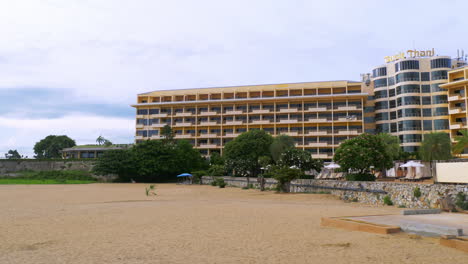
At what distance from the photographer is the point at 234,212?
796 inches

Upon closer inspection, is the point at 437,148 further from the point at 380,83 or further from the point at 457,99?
the point at 380,83

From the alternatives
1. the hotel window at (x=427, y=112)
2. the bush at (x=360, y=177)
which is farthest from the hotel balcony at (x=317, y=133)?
the bush at (x=360, y=177)

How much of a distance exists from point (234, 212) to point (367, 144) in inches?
664

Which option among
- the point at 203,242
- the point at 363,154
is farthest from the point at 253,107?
the point at 203,242

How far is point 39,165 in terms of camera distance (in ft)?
282

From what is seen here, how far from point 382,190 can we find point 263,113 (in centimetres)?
5685

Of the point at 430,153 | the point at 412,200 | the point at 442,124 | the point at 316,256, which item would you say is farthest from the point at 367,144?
the point at 442,124

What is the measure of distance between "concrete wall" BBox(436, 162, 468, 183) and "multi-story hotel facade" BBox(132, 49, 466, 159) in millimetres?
49379

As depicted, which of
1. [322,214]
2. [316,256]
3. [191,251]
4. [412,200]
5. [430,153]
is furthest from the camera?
[430,153]

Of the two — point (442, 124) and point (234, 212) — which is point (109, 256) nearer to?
point (234, 212)

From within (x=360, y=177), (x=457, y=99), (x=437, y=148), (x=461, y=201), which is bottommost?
(x=461, y=201)

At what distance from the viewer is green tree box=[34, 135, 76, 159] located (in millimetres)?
121250

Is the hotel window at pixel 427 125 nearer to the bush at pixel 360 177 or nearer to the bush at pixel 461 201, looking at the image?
the bush at pixel 360 177

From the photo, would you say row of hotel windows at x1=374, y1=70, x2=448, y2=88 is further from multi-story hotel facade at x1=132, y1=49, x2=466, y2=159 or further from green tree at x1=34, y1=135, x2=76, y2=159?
green tree at x1=34, y1=135, x2=76, y2=159
